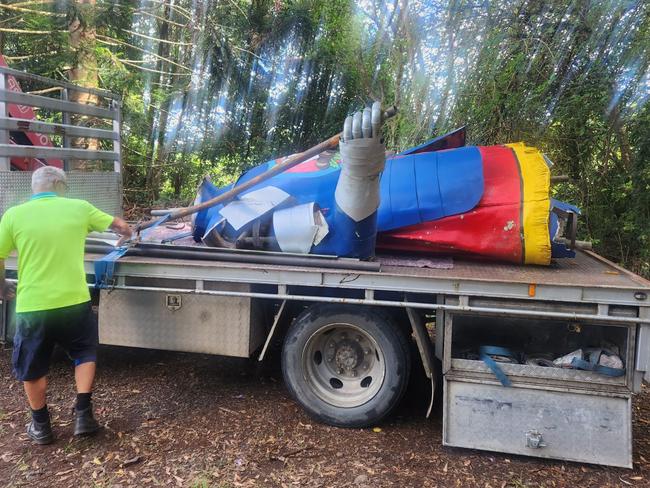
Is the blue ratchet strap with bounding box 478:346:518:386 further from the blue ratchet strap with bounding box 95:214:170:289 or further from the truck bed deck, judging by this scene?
the blue ratchet strap with bounding box 95:214:170:289

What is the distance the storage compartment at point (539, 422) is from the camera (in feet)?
9.82

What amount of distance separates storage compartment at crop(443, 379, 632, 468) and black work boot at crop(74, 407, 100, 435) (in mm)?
2267

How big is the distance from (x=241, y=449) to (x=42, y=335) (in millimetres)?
1423

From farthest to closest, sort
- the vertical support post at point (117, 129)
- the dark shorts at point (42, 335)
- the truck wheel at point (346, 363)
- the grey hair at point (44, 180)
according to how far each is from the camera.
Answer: the vertical support post at point (117, 129), the truck wheel at point (346, 363), the grey hair at point (44, 180), the dark shorts at point (42, 335)

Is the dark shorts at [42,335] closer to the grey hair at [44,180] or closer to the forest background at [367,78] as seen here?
the grey hair at [44,180]

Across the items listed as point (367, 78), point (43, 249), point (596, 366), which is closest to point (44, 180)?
point (43, 249)

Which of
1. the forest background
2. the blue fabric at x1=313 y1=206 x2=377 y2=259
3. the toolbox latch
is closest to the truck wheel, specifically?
the blue fabric at x1=313 y1=206 x2=377 y2=259

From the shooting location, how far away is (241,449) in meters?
3.25

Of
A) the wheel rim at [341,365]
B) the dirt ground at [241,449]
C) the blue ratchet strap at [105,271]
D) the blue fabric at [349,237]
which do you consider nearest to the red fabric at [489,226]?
the blue fabric at [349,237]

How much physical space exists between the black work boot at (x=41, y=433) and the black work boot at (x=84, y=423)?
6.1 inches

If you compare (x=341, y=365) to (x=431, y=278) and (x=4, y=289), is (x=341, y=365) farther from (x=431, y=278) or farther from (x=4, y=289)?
(x=4, y=289)

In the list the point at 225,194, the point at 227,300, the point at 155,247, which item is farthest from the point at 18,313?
the point at 225,194

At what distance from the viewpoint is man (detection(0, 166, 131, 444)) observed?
10.3 ft

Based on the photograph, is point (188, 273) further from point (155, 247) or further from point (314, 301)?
point (314, 301)
